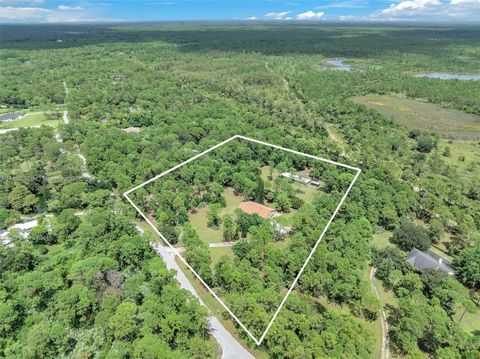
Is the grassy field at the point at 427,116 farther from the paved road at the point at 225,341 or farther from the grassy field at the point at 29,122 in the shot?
the grassy field at the point at 29,122

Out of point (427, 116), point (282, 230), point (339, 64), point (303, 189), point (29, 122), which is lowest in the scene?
point (427, 116)

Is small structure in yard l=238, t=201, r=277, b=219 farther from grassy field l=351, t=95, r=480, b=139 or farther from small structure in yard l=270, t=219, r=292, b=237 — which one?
grassy field l=351, t=95, r=480, b=139

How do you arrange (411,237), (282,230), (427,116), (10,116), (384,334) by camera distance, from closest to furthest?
(384,334), (282,230), (411,237), (10,116), (427,116)

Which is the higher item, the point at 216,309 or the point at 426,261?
the point at 426,261

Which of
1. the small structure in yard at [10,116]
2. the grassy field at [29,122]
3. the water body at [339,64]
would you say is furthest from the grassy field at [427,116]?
the small structure in yard at [10,116]

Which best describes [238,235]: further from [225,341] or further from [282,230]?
[225,341]

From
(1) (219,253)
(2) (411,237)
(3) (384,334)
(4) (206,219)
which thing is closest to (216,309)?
(1) (219,253)
